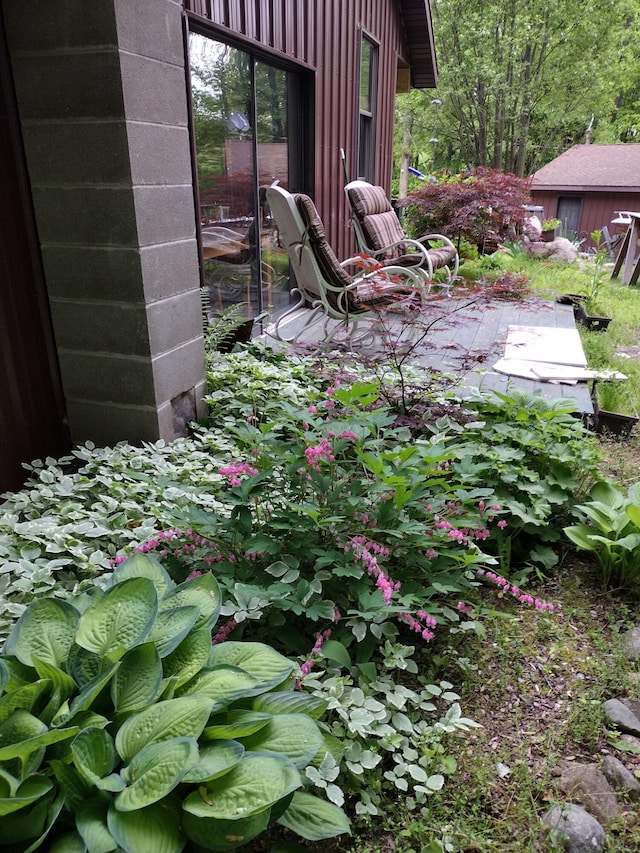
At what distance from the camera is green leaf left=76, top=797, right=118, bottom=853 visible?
0.96m

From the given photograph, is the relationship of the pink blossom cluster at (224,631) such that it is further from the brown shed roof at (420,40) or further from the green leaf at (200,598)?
the brown shed roof at (420,40)

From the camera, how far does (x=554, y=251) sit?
40.3 feet

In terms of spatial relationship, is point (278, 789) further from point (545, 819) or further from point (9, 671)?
point (545, 819)

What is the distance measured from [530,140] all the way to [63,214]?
877 inches

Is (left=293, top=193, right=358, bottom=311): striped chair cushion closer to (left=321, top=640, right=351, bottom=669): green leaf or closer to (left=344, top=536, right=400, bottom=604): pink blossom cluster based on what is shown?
(left=344, top=536, right=400, bottom=604): pink blossom cluster

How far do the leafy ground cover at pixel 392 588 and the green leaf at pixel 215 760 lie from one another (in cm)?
11

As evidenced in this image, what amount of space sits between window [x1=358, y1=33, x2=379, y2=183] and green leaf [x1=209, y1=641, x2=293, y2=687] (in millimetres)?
7120

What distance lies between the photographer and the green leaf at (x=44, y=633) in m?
1.26

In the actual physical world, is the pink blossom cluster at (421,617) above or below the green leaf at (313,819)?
above

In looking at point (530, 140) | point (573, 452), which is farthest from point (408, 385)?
point (530, 140)

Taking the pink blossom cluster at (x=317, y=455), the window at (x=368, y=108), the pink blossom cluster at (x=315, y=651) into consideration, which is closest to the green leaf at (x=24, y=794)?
the pink blossom cluster at (x=315, y=651)

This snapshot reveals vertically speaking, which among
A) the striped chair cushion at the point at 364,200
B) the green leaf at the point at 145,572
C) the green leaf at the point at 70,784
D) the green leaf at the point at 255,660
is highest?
the striped chair cushion at the point at 364,200

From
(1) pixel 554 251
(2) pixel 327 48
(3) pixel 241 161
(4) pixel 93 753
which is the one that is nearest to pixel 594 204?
(1) pixel 554 251

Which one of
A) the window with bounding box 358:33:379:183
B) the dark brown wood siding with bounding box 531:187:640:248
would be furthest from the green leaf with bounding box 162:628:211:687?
the dark brown wood siding with bounding box 531:187:640:248
